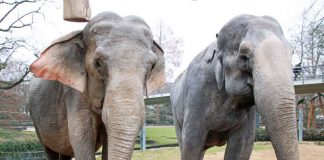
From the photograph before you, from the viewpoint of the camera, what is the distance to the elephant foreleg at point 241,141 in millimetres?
4410

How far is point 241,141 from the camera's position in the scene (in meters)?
4.41

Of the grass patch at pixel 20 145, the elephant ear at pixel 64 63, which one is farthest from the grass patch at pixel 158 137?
the elephant ear at pixel 64 63

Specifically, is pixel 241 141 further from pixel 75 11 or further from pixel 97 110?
pixel 75 11

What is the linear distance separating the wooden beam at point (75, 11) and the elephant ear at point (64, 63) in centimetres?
125

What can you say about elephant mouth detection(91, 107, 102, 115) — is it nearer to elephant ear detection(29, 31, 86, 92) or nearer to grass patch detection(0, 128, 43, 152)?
elephant ear detection(29, 31, 86, 92)

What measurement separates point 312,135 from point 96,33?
80.1 ft

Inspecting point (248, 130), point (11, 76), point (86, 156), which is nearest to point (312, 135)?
point (11, 76)

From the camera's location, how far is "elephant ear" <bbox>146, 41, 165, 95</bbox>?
320cm

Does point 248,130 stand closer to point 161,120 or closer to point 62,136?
point 62,136

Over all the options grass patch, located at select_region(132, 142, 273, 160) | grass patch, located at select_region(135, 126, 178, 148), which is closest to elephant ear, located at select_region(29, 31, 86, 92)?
grass patch, located at select_region(132, 142, 273, 160)

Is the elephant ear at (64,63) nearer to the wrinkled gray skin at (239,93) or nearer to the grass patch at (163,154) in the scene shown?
the wrinkled gray skin at (239,93)

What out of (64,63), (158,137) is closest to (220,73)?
(64,63)

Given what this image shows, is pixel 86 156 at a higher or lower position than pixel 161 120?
higher

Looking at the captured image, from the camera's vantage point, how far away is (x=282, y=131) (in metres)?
2.94
